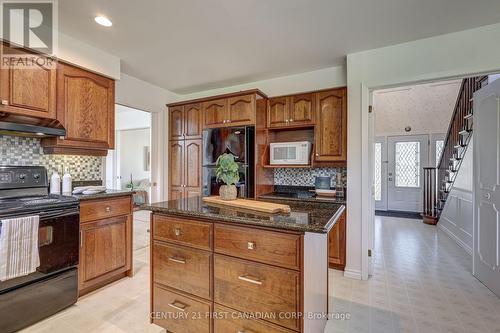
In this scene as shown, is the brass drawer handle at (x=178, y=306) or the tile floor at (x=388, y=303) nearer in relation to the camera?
the brass drawer handle at (x=178, y=306)

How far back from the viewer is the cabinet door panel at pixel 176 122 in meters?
3.94

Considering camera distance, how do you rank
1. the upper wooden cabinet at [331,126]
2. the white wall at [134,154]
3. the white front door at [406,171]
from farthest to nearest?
the white wall at [134,154] < the white front door at [406,171] < the upper wooden cabinet at [331,126]

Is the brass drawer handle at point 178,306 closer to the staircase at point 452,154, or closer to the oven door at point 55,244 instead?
the oven door at point 55,244

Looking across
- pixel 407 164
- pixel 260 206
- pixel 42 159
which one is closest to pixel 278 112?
pixel 260 206

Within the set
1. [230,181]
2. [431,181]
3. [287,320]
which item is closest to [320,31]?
[230,181]

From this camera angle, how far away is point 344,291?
7.98 feet

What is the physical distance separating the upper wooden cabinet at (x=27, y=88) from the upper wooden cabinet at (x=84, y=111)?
0.27 ft

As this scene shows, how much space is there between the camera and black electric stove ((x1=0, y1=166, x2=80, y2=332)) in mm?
1739

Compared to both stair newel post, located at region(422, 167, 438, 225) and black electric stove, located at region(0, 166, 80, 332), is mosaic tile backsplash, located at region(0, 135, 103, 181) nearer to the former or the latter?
black electric stove, located at region(0, 166, 80, 332)

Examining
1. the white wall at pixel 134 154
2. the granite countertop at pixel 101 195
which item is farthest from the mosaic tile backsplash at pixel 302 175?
the white wall at pixel 134 154

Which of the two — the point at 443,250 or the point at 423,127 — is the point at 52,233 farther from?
the point at 423,127

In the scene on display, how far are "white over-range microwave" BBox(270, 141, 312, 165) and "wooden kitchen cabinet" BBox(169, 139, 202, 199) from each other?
1.17m

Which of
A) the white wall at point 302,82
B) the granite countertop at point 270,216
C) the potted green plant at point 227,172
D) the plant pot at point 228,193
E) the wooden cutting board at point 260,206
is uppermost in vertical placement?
the white wall at point 302,82

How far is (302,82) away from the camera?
11.3 feet
